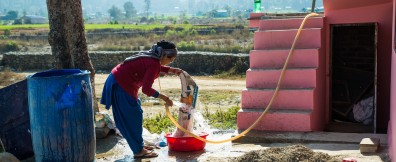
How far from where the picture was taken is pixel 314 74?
22.9 feet

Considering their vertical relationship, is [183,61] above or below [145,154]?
below

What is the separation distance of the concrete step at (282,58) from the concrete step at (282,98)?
41 centimetres

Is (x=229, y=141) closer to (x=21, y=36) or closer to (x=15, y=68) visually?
(x=15, y=68)

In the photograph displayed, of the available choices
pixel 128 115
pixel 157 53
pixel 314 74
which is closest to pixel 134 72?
pixel 157 53

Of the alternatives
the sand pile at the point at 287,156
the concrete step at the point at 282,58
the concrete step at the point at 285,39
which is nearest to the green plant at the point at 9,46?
the concrete step at the point at 285,39

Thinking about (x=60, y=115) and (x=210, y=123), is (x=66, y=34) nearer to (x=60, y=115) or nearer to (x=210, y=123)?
(x=60, y=115)

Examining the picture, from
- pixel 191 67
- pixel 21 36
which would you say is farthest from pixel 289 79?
pixel 21 36

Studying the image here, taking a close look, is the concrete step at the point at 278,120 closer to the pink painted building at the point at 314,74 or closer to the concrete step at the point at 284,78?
the pink painted building at the point at 314,74

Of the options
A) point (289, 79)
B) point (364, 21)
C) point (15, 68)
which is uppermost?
point (364, 21)

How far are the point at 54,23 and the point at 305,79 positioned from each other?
12.4ft

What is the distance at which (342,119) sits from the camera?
8578mm

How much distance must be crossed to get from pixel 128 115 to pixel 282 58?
2.48 m

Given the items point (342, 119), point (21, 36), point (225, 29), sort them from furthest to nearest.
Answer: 1. point (225, 29)
2. point (21, 36)
3. point (342, 119)

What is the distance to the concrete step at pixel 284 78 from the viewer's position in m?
7.03
